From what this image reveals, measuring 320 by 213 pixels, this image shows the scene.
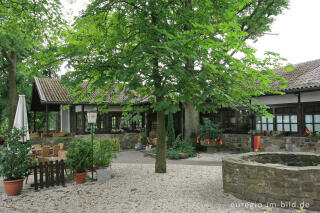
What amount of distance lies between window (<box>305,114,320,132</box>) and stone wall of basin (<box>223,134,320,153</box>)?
0.53 m

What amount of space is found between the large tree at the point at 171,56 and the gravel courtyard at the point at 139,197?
129 cm

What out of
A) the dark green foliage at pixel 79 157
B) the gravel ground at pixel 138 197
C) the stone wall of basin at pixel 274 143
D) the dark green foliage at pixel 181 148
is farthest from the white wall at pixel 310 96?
the dark green foliage at pixel 79 157

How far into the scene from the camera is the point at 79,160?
648cm

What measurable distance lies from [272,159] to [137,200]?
3.66m

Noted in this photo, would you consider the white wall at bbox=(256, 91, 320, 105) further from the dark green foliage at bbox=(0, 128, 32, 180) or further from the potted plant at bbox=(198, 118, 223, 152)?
the dark green foliage at bbox=(0, 128, 32, 180)

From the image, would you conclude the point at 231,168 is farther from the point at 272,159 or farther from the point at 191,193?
the point at 272,159

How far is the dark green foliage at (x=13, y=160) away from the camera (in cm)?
569

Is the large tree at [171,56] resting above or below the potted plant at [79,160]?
above

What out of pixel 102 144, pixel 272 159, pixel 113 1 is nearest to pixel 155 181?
pixel 102 144

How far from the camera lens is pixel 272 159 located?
592 centimetres

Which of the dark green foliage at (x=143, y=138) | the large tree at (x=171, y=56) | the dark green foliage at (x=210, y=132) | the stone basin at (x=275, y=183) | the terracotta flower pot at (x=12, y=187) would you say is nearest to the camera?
the stone basin at (x=275, y=183)

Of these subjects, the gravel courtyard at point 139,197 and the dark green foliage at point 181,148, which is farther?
the dark green foliage at point 181,148

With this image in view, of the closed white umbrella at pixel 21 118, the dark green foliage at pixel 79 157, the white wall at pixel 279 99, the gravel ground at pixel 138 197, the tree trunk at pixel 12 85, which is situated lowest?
the gravel ground at pixel 138 197

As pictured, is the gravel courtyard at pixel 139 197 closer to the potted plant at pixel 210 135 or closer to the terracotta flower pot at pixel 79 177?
→ the terracotta flower pot at pixel 79 177
